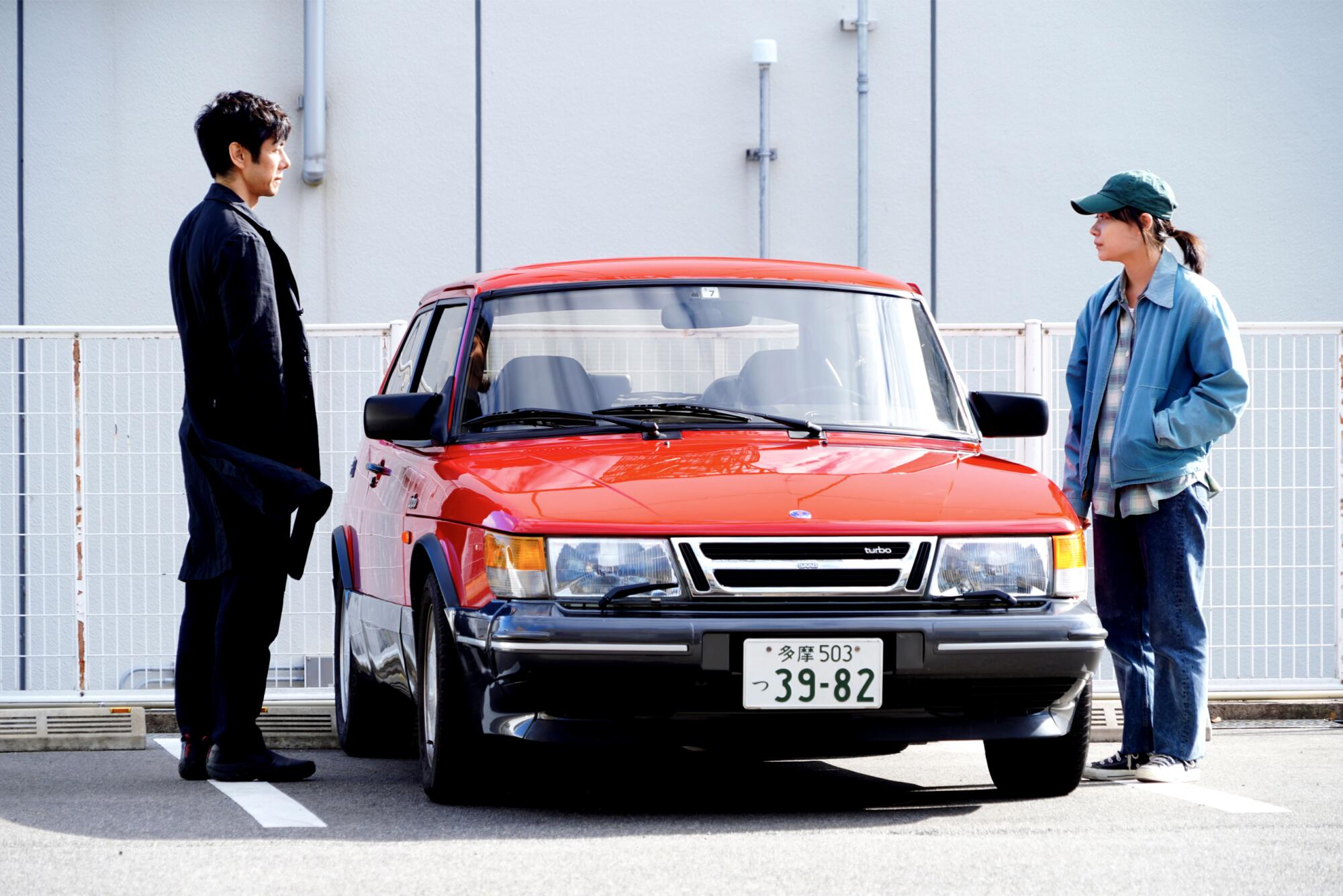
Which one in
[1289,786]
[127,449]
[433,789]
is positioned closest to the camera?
[433,789]

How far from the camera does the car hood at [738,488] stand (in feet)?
16.8

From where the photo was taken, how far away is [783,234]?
40.5 feet

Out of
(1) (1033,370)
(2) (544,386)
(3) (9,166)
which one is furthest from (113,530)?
(3) (9,166)

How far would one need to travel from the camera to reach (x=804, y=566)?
5113 millimetres

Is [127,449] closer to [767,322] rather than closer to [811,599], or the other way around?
[767,322]

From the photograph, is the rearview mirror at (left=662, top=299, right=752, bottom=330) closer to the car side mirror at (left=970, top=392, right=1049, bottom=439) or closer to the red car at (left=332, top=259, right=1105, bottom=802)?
the red car at (left=332, top=259, right=1105, bottom=802)

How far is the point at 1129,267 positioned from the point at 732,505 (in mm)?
2123

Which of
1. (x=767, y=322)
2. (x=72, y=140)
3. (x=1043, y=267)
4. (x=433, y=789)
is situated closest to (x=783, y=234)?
(x=1043, y=267)

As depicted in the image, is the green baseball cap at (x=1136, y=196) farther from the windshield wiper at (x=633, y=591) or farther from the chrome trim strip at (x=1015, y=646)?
the windshield wiper at (x=633, y=591)

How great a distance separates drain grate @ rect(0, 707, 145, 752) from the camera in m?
7.70

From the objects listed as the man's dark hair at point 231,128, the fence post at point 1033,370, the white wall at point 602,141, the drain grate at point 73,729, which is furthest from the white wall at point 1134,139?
the man's dark hair at point 231,128

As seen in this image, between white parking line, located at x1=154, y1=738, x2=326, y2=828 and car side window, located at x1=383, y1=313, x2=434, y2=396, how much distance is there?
1521 mm

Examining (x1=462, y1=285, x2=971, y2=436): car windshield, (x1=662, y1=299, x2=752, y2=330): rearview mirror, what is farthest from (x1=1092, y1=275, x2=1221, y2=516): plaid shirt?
(x1=662, y1=299, x2=752, y2=330): rearview mirror

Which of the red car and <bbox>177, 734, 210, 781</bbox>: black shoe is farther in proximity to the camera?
<bbox>177, 734, 210, 781</bbox>: black shoe
